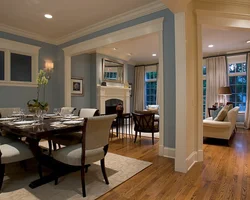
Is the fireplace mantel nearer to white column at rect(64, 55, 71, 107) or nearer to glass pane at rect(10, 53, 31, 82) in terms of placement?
white column at rect(64, 55, 71, 107)

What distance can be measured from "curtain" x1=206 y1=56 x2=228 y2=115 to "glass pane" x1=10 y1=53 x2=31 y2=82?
639cm

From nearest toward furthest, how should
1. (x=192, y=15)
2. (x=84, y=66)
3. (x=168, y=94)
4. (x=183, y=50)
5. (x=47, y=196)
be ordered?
(x=47, y=196)
(x=183, y=50)
(x=192, y=15)
(x=168, y=94)
(x=84, y=66)

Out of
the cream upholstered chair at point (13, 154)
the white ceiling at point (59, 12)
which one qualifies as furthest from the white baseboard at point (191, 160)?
the white ceiling at point (59, 12)

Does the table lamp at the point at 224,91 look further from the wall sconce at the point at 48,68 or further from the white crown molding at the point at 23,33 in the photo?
the white crown molding at the point at 23,33

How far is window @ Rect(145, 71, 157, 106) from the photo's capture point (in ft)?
27.7

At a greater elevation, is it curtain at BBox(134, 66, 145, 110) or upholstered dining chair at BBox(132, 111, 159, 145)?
curtain at BBox(134, 66, 145, 110)

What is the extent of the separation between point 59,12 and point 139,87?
17.8 feet

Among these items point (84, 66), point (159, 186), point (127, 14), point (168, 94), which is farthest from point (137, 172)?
point (84, 66)

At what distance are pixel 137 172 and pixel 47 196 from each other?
1.23 m

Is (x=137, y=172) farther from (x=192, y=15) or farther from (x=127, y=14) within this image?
(x=127, y=14)

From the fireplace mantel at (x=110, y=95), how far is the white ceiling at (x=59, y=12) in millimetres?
2387

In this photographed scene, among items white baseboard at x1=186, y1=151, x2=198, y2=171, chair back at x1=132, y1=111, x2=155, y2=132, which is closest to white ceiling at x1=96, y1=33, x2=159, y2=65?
chair back at x1=132, y1=111, x2=155, y2=132

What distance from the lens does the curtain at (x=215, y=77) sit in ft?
21.8

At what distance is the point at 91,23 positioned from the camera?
416 centimetres
